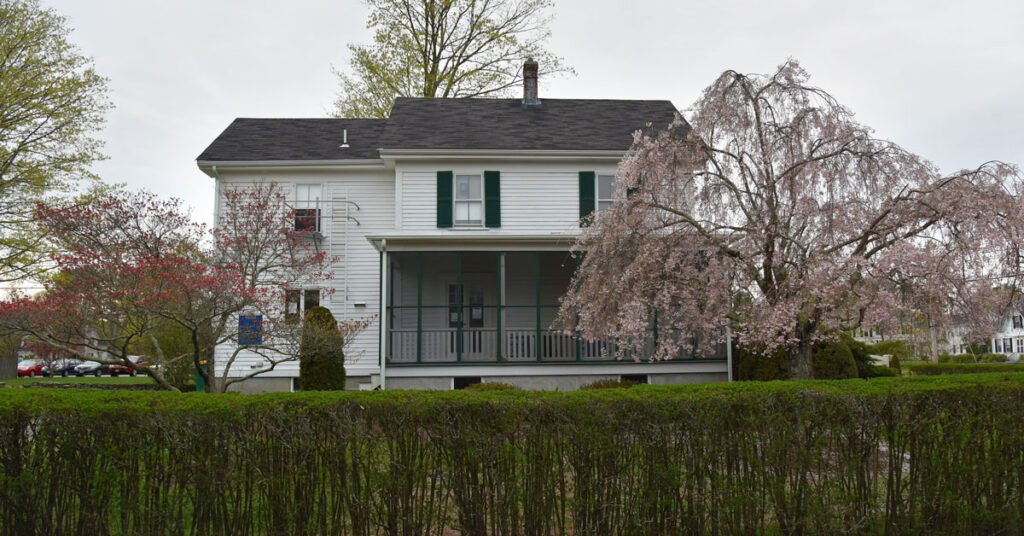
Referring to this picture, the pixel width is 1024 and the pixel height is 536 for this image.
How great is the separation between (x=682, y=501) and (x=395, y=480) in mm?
2025

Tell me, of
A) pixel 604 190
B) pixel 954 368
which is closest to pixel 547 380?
pixel 604 190

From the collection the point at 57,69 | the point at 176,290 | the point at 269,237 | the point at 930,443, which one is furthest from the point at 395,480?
the point at 57,69

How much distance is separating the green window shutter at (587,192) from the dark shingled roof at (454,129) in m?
0.71

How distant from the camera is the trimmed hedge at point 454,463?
15.1 feet

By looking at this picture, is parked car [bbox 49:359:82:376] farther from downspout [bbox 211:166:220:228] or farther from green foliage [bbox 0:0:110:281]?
downspout [bbox 211:166:220:228]

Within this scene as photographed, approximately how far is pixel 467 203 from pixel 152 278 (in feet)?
27.6

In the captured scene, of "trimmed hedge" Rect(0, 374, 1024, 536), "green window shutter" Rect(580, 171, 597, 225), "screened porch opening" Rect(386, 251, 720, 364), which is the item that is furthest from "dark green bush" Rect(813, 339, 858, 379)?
"trimmed hedge" Rect(0, 374, 1024, 536)

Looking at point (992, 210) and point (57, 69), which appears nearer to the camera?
point (992, 210)

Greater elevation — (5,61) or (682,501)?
(5,61)

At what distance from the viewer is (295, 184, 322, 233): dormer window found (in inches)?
687

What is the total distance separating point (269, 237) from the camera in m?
15.1

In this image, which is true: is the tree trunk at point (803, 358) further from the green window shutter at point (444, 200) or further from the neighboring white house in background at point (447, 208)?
the green window shutter at point (444, 200)

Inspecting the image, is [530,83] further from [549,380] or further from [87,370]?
[87,370]

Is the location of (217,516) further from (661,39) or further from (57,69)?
(57,69)
